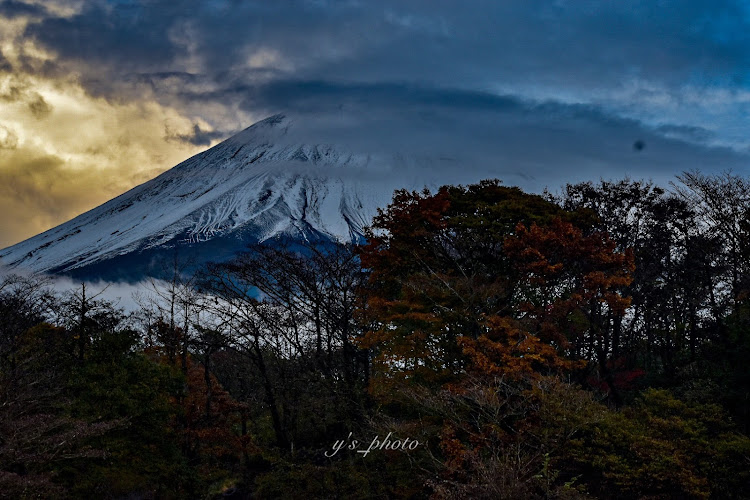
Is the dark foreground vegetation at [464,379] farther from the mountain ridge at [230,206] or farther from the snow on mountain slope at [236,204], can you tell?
the snow on mountain slope at [236,204]

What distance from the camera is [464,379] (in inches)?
551

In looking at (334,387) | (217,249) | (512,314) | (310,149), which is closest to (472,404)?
(512,314)

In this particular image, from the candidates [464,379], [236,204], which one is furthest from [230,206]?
[464,379]

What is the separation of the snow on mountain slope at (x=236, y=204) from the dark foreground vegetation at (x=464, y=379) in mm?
78057

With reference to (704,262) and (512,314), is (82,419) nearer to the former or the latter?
(512,314)

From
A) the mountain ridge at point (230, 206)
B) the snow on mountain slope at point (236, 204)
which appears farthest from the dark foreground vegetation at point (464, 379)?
the snow on mountain slope at point (236, 204)

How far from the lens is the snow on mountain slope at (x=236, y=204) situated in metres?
106

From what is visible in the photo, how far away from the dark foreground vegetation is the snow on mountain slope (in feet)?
256

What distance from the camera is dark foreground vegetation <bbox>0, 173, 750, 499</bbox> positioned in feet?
39.3

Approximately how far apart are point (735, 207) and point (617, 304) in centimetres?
446

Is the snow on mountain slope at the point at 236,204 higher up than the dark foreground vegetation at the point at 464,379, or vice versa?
the snow on mountain slope at the point at 236,204

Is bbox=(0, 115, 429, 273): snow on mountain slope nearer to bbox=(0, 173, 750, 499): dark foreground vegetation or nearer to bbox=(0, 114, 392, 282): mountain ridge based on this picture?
bbox=(0, 114, 392, 282): mountain ridge

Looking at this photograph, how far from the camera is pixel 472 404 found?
1370 centimetres

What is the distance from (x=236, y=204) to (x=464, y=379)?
107 meters
